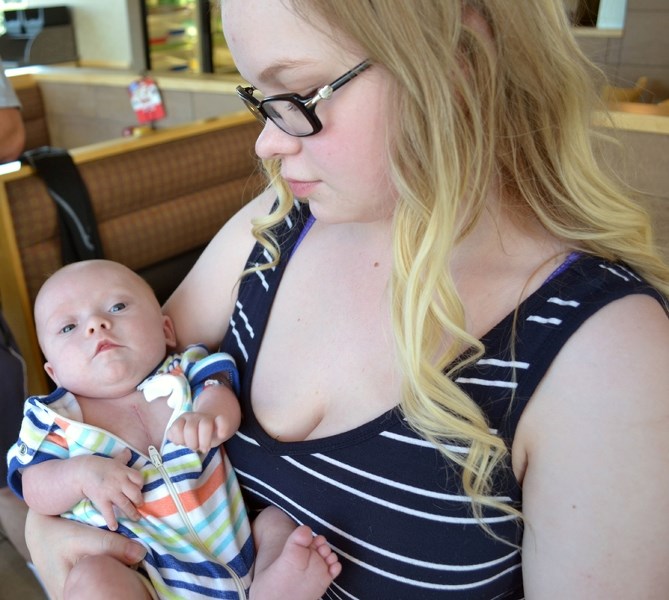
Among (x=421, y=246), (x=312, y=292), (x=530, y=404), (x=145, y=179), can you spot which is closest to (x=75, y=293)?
(x=312, y=292)

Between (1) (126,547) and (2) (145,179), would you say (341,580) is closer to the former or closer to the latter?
(1) (126,547)

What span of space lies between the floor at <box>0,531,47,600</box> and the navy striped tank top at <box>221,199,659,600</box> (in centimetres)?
158

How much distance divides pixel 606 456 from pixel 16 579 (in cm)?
211

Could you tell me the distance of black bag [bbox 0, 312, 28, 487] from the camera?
2242 mm

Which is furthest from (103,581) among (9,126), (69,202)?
(9,126)

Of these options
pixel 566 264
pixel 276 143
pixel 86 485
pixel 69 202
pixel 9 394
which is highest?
pixel 276 143

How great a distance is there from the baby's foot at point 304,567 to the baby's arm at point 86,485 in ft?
0.84

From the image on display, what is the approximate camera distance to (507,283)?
0.97 metres

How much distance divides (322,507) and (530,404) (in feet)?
1.13

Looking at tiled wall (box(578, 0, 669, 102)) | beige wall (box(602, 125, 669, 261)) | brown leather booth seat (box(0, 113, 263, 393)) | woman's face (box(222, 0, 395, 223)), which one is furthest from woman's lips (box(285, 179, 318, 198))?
tiled wall (box(578, 0, 669, 102))

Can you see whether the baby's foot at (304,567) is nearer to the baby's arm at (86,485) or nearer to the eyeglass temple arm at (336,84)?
the baby's arm at (86,485)

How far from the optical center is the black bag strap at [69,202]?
249 cm

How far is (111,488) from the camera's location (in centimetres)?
111

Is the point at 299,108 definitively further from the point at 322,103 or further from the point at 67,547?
the point at 67,547
